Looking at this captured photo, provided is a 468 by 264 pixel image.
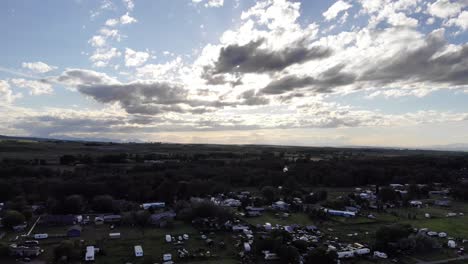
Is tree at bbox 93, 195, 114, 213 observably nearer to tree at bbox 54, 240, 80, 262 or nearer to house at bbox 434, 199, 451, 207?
tree at bbox 54, 240, 80, 262

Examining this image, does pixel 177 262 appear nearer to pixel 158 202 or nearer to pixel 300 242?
pixel 300 242

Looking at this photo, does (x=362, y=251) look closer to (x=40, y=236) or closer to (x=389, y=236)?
(x=389, y=236)

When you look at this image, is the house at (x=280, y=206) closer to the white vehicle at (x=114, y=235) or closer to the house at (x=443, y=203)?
the white vehicle at (x=114, y=235)

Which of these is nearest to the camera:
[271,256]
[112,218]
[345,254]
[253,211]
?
[271,256]

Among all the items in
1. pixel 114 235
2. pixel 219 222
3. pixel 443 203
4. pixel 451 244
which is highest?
pixel 443 203

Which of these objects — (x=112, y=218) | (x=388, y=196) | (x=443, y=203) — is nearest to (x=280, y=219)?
(x=112, y=218)

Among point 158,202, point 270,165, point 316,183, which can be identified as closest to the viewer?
point 158,202

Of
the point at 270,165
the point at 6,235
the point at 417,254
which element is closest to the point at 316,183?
the point at 270,165
